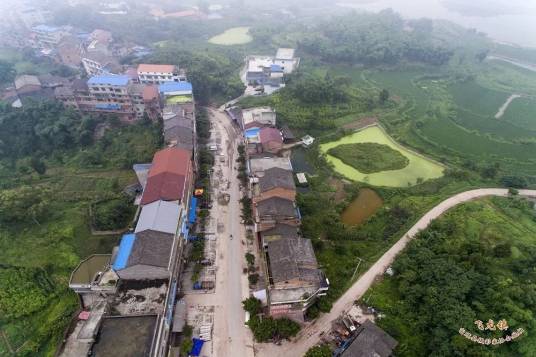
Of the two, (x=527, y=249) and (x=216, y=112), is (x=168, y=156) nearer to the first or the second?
(x=216, y=112)

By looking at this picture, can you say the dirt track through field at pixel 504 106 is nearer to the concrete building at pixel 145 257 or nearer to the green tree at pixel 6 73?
the concrete building at pixel 145 257

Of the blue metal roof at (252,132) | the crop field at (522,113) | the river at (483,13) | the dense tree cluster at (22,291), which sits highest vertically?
the river at (483,13)

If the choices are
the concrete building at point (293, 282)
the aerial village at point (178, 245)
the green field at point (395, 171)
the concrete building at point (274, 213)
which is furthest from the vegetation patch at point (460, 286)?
the concrete building at point (274, 213)

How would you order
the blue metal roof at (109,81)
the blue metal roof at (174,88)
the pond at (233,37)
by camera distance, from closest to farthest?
the blue metal roof at (109,81) → the blue metal roof at (174,88) → the pond at (233,37)

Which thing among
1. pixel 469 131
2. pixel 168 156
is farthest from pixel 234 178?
pixel 469 131

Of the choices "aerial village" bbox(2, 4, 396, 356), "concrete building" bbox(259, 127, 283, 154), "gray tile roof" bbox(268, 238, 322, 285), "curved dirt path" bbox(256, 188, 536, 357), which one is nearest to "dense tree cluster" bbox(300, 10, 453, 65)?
"aerial village" bbox(2, 4, 396, 356)

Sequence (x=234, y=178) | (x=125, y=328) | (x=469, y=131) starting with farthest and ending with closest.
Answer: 1. (x=469, y=131)
2. (x=234, y=178)
3. (x=125, y=328)

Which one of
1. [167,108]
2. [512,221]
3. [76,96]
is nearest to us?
[512,221]

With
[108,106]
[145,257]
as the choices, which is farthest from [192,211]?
[108,106]
